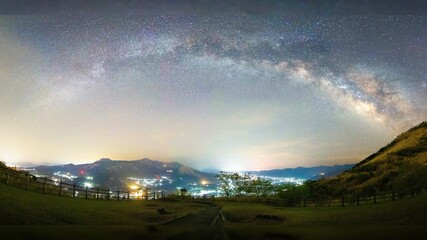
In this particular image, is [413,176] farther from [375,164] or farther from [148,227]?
[148,227]

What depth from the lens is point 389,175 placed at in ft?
173

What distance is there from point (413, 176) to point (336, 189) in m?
17.6

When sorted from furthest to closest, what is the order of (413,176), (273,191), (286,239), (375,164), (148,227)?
(273,191), (375,164), (413,176), (148,227), (286,239)

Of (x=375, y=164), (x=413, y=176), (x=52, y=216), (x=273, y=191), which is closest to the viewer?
(x=52, y=216)

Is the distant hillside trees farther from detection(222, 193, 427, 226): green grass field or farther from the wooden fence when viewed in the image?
detection(222, 193, 427, 226): green grass field

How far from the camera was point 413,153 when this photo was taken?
201 ft

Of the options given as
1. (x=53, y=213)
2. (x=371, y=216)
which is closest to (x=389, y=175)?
(x=371, y=216)

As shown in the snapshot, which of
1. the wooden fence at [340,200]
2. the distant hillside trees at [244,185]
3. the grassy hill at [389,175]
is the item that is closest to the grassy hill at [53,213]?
the wooden fence at [340,200]

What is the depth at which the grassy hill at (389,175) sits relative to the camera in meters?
45.6

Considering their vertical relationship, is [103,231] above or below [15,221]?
above

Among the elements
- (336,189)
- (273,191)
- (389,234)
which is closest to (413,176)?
(336,189)

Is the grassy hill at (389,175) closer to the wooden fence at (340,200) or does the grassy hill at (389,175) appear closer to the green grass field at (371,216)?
the wooden fence at (340,200)

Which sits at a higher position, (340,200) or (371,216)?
(371,216)

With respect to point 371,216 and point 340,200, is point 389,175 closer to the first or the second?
point 340,200
